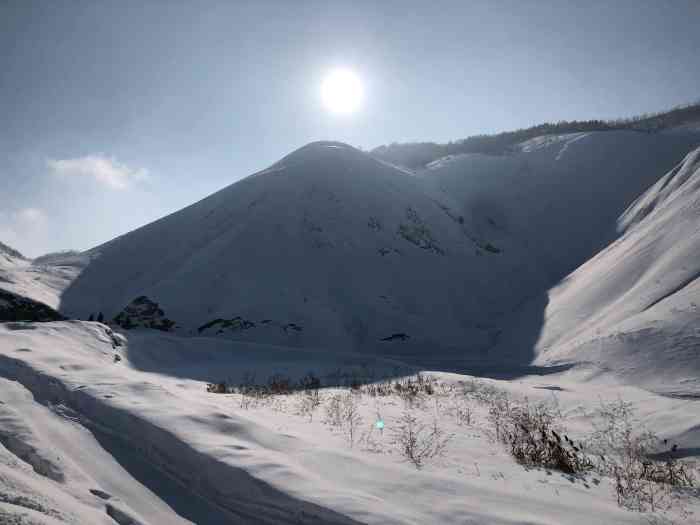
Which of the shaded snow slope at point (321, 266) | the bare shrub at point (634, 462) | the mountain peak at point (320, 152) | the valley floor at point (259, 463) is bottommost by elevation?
the valley floor at point (259, 463)

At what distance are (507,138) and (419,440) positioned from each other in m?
58.4

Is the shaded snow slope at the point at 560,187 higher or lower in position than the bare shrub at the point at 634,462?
higher

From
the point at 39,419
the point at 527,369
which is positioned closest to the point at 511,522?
the point at 39,419

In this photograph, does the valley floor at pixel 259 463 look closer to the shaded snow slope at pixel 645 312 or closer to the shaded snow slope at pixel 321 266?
the shaded snow slope at pixel 645 312

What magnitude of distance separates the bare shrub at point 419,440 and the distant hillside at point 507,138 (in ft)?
157

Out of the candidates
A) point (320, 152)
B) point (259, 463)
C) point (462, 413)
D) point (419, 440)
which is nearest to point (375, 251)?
point (320, 152)

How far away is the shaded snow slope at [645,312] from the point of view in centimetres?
924

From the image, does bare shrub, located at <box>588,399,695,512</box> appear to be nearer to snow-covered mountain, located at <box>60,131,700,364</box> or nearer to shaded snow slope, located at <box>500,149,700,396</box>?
shaded snow slope, located at <box>500,149,700,396</box>

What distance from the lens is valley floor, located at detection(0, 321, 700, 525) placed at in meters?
2.85

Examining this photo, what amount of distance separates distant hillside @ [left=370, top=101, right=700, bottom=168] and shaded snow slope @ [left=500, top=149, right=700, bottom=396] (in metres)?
→ 35.5

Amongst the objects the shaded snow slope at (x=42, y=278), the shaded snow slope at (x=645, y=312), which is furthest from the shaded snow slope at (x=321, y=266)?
the shaded snow slope at (x=645, y=312)

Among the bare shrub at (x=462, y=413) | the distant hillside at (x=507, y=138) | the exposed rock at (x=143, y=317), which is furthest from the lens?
the distant hillside at (x=507, y=138)

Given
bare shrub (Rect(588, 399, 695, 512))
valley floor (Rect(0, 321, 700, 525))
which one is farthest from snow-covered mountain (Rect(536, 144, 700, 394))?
valley floor (Rect(0, 321, 700, 525))

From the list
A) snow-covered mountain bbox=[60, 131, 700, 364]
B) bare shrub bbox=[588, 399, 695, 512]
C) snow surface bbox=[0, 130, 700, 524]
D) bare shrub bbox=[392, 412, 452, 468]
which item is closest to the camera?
snow surface bbox=[0, 130, 700, 524]
